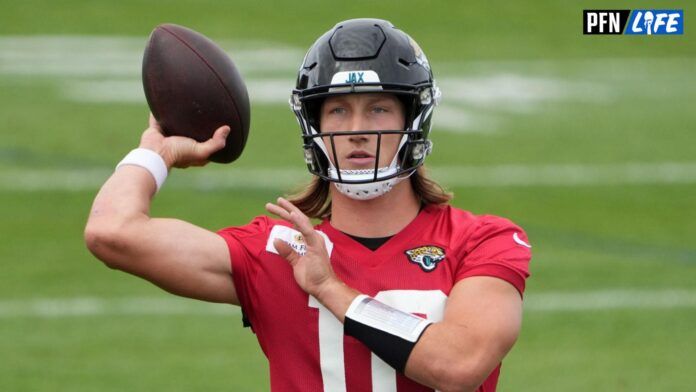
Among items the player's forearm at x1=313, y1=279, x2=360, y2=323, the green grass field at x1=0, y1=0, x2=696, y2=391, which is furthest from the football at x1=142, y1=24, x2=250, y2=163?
the green grass field at x1=0, y1=0, x2=696, y2=391

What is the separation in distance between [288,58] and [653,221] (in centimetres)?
530

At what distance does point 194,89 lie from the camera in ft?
15.0

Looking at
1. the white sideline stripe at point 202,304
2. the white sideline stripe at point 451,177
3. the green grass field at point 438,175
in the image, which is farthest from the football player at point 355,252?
the white sideline stripe at point 451,177

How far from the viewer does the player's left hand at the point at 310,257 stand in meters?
4.09

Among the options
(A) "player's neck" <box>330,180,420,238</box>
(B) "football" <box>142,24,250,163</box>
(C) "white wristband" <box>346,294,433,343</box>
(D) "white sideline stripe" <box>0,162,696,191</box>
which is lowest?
(D) "white sideline stripe" <box>0,162,696,191</box>

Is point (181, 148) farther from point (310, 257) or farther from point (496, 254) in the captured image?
point (496, 254)

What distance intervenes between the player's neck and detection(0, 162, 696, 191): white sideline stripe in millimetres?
6554

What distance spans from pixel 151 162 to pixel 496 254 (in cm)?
111

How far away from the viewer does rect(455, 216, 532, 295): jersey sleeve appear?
4.18 meters

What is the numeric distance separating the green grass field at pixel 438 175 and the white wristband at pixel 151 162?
353 cm

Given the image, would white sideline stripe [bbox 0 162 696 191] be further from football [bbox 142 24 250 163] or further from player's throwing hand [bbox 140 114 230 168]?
player's throwing hand [bbox 140 114 230 168]

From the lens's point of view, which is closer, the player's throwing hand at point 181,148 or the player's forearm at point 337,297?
the player's forearm at point 337,297

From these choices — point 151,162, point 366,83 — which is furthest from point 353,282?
point 151,162

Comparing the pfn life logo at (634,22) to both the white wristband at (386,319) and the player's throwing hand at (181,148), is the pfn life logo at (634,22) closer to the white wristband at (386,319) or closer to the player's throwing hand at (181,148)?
the player's throwing hand at (181,148)
